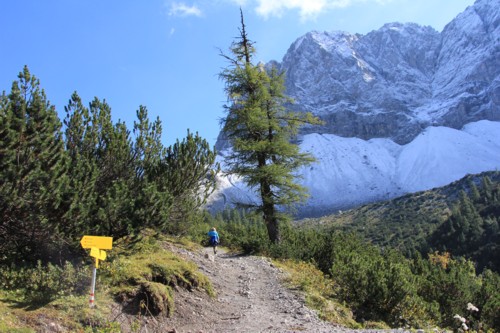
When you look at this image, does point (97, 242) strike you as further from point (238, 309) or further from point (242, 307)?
point (242, 307)

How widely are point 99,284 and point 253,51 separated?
1561cm

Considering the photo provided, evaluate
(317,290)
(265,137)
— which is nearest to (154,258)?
(317,290)

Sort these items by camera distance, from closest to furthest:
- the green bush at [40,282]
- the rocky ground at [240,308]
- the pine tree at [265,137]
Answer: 1. the green bush at [40,282]
2. the rocky ground at [240,308]
3. the pine tree at [265,137]

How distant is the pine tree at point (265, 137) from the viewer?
18625mm

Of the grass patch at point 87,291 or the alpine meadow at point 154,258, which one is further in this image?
the alpine meadow at point 154,258

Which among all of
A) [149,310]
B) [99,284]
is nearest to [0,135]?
[99,284]

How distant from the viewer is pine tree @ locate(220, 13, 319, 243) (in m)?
18.6

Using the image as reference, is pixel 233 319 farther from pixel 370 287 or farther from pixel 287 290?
pixel 370 287

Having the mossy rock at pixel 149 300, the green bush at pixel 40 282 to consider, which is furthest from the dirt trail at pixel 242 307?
the green bush at pixel 40 282

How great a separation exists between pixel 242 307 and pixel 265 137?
421 inches

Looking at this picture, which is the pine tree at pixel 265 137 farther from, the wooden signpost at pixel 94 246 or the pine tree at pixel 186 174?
the wooden signpost at pixel 94 246

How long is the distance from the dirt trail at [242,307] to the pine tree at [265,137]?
4834 millimetres

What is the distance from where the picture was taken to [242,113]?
19125 millimetres

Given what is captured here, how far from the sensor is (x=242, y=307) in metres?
10.7
